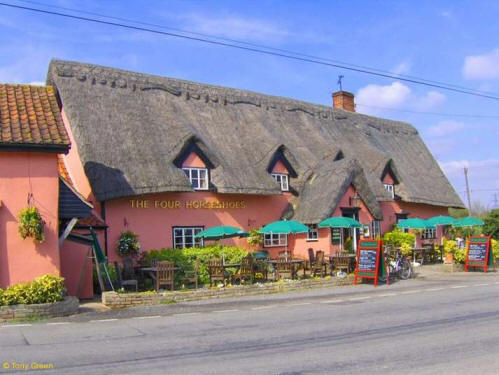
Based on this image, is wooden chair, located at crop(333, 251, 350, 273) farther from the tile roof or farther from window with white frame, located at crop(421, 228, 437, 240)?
window with white frame, located at crop(421, 228, 437, 240)

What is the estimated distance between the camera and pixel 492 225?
34.5m

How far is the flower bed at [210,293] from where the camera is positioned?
578 inches

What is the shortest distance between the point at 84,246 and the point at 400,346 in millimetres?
11692

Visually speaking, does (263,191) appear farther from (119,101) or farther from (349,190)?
(119,101)

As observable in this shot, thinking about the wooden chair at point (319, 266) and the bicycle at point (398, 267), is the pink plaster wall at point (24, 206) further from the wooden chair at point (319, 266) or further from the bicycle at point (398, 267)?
the bicycle at point (398, 267)

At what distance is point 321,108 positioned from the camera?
107ft

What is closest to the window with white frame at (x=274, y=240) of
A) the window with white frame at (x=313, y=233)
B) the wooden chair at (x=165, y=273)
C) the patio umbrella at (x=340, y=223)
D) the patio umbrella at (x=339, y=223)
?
the window with white frame at (x=313, y=233)

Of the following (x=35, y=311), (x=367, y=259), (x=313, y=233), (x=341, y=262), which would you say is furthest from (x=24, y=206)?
(x=313, y=233)

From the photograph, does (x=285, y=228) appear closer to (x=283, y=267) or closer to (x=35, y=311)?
(x=283, y=267)

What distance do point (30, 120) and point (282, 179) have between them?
509 inches

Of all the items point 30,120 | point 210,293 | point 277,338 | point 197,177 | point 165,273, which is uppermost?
point 30,120

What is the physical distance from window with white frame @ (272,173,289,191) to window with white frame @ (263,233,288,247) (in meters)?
2.24

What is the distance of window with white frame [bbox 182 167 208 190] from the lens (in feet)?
71.8

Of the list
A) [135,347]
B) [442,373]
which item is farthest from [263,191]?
[442,373]
